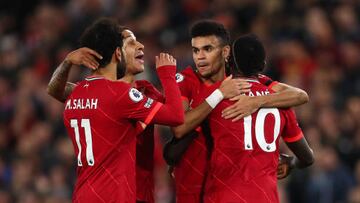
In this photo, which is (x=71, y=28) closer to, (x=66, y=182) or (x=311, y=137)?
(x=66, y=182)

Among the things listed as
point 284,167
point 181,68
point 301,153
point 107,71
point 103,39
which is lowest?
point 284,167

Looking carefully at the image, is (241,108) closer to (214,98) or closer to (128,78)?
(214,98)

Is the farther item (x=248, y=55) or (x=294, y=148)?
(x=294, y=148)

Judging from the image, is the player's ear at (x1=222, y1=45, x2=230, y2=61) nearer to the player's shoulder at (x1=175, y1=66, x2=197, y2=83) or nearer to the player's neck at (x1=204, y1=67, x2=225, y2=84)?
the player's neck at (x1=204, y1=67, x2=225, y2=84)

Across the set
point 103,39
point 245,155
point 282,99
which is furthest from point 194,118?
point 103,39

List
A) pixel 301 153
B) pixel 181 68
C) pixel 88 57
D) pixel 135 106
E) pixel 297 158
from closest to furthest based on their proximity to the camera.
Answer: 1. pixel 135 106
2. pixel 88 57
3. pixel 301 153
4. pixel 297 158
5. pixel 181 68

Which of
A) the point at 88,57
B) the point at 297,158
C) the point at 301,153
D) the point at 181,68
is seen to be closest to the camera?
the point at 88,57

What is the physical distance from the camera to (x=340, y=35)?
47.3ft

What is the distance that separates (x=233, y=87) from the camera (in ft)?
25.9

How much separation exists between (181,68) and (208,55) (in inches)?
247

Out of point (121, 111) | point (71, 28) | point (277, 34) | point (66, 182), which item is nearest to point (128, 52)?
point (121, 111)

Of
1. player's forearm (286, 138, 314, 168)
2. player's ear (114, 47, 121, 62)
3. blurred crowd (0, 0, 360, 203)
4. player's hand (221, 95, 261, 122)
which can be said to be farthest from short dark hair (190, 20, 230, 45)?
blurred crowd (0, 0, 360, 203)

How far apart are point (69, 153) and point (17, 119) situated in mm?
1744

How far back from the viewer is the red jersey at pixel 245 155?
787 centimetres
